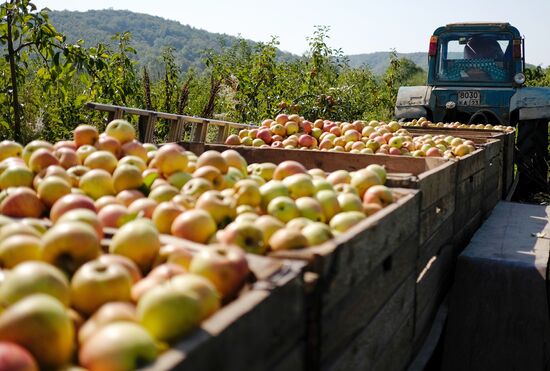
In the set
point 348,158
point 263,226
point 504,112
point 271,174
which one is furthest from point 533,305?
point 504,112

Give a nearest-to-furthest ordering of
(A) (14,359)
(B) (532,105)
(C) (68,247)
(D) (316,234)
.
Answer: (A) (14,359) < (C) (68,247) < (D) (316,234) < (B) (532,105)

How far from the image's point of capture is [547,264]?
322 centimetres

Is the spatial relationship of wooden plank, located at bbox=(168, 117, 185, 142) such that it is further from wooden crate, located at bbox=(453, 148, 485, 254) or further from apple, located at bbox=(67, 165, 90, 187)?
apple, located at bbox=(67, 165, 90, 187)

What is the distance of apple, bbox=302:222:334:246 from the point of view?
5.69ft

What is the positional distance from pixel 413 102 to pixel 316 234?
754cm

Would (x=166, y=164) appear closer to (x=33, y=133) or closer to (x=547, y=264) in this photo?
(x=547, y=264)

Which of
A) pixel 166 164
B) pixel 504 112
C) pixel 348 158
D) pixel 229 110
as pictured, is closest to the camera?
pixel 166 164

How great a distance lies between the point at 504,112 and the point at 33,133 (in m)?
6.79

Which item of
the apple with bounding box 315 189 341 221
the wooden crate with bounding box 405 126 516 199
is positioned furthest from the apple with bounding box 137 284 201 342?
the wooden crate with bounding box 405 126 516 199

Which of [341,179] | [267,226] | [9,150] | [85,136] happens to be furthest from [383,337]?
[9,150]

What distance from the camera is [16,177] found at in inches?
87.0

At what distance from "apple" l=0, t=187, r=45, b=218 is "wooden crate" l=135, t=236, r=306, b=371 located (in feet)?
2.38

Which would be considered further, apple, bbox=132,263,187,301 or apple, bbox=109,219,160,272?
apple, bbox=109,219,160,272

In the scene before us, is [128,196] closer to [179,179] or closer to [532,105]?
[179,179]
